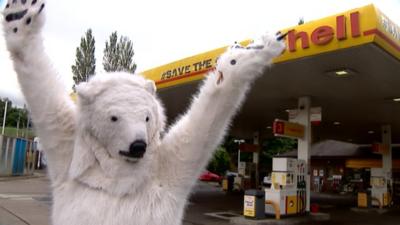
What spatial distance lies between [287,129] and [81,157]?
11311mm

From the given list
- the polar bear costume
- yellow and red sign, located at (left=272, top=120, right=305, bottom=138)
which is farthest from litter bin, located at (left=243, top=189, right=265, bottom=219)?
the polar bear costume

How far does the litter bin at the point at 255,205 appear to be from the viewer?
11914mm

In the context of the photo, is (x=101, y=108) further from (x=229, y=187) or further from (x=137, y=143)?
(x=229, y=187)

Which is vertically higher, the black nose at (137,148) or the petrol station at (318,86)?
the petrol station at (318,86)

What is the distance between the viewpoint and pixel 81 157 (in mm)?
1906

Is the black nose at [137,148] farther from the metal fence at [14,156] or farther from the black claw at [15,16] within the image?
the metal fence at [14,156]

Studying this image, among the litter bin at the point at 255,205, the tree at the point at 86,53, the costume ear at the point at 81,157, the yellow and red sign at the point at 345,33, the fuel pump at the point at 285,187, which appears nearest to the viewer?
the costume ear at the point at 81,157

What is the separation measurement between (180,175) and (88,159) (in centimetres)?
39

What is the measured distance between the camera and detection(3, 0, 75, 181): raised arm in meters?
1.74

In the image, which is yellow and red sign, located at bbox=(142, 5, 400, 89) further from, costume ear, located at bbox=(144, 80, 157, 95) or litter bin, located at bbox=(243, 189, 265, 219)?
costume ear, located at bbox=(144, 80, 157, 95)

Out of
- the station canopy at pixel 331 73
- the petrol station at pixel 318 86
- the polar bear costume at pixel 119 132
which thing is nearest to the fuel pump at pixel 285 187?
the petrol station at pixel 318 86

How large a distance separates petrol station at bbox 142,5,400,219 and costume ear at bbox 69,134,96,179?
10.8 feet

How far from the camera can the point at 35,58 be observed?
1.84 meters

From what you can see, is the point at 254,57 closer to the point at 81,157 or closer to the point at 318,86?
the point at 81,157
